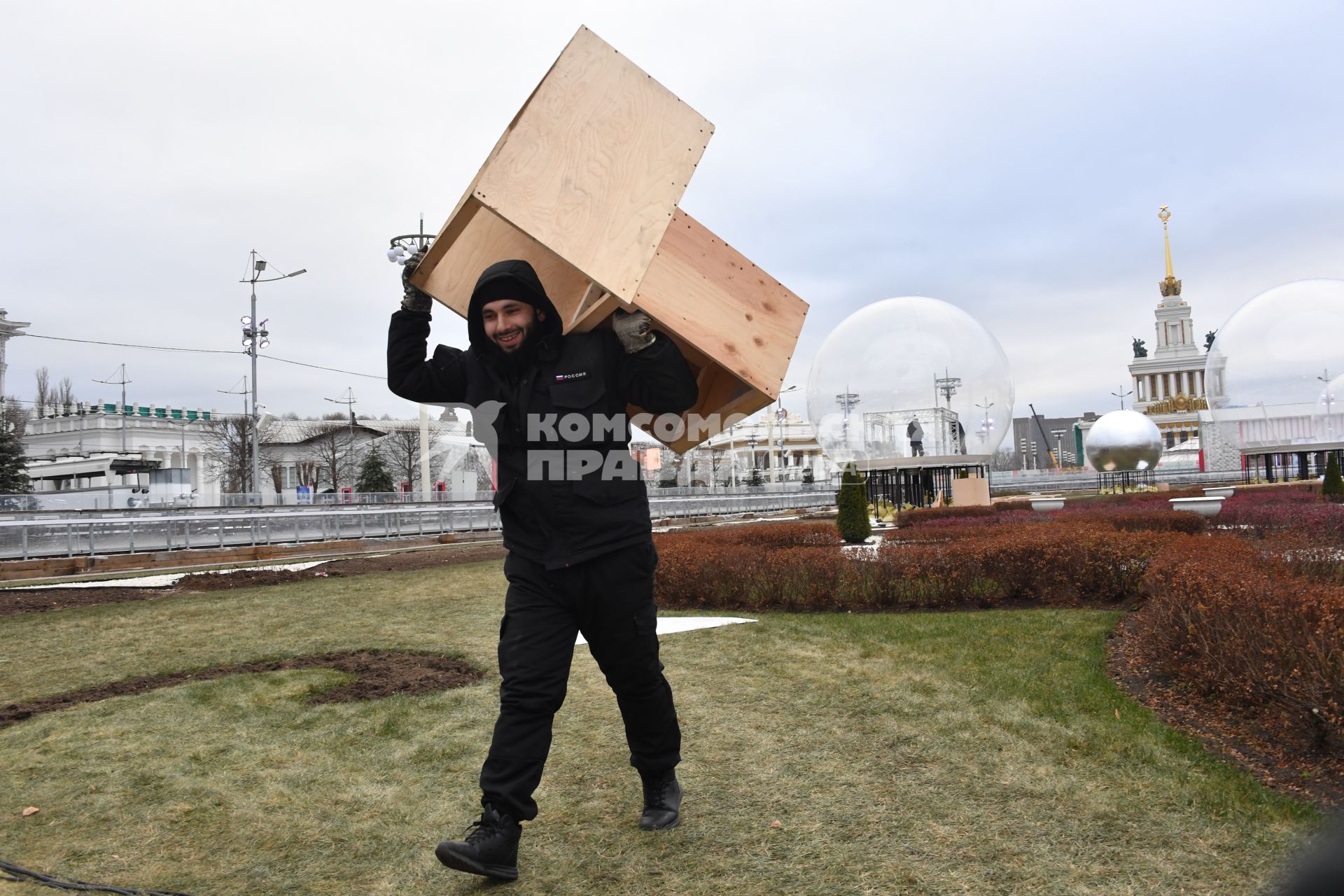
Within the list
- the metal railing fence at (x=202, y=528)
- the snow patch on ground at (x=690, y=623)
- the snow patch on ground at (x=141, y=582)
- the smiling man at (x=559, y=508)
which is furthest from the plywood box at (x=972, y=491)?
the smiling man at (x=559, y=508)

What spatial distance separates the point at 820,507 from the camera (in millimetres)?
41500

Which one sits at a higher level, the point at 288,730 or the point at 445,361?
the point at 445,361

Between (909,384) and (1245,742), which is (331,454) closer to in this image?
(909,384)

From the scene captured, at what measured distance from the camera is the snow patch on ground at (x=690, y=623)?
7.78 metres

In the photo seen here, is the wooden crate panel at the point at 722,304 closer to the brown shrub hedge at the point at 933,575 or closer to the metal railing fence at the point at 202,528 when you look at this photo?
the brown shrub hedge at the point at 933,575

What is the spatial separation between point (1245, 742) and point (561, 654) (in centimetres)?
318

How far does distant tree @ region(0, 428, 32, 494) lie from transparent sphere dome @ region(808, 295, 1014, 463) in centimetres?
3718

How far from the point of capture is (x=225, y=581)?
1336cm

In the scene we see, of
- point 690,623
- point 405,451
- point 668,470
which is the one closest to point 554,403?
point 690,623

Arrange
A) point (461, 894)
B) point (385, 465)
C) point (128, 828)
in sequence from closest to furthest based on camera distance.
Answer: point (461, 894)
point (128, 828)
point (385, 465)

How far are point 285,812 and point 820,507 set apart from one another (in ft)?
128

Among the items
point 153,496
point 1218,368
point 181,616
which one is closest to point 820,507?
point 1218,368

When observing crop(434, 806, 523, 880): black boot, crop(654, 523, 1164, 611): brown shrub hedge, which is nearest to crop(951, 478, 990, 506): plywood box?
crop(654, 523, 1164, 611): brown shrub hedge

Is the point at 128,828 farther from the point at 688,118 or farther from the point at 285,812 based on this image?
the point at 688,118
